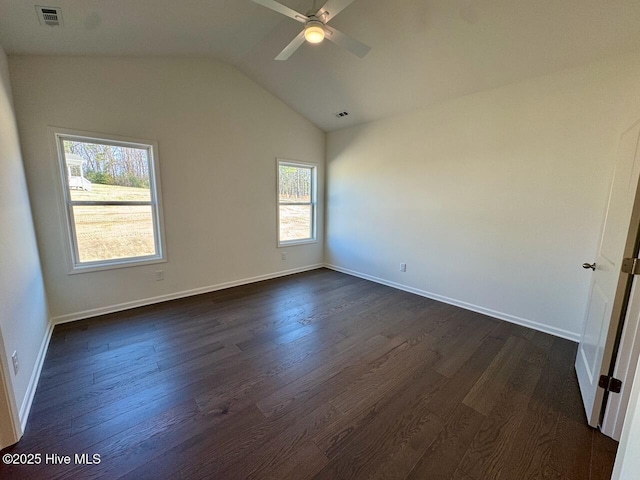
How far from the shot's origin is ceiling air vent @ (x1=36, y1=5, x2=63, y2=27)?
199 centimetres

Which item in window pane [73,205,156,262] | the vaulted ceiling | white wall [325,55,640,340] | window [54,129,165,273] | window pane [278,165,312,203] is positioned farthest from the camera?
window pane [278,165,312,203]

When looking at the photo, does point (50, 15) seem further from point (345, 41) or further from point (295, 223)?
point (295, 223)

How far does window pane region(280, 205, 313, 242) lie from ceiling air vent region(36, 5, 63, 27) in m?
3.14

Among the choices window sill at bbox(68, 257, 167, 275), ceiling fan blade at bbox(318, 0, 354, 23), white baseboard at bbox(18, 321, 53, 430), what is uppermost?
ceiling fan blade at bbox(318, 0, 354, 23)

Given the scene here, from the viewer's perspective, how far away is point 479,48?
2.51m

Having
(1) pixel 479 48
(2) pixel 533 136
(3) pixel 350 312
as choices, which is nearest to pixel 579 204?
(2) pixel 533 136

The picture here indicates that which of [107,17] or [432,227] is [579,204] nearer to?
[432,227]

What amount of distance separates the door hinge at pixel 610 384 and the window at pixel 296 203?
3.97 m

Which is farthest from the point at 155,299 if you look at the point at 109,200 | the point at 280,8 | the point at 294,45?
the point at 280,8

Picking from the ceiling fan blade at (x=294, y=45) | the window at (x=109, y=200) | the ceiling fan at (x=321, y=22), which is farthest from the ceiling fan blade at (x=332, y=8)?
the window at (x=109, y=200)

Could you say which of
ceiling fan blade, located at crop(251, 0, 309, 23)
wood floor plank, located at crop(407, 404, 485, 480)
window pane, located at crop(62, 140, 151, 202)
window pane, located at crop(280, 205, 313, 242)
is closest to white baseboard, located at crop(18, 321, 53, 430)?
window pane, located at crop(62, 140, 151, 202)

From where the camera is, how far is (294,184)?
4832 mm

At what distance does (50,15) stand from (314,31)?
205cm

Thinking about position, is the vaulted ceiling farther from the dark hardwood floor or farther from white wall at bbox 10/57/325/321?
Result: the dark hardwood floor
